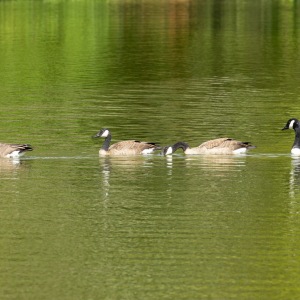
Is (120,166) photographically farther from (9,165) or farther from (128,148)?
(9,165)

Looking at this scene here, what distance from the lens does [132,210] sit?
2284 cm

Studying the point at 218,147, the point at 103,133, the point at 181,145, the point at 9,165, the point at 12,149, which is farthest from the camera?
the point at 103,133

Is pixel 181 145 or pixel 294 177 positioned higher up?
pixel 181 145

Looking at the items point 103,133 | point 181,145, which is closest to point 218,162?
point 181,145

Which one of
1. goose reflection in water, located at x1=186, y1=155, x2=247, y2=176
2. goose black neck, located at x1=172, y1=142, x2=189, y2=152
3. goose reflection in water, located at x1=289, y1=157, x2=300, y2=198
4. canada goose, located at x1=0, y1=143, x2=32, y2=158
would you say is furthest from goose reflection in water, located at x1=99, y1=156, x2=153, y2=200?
goose reflection in water, located at x1=289, y1=157, x2=300, y2=198

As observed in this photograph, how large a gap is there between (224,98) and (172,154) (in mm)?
12474

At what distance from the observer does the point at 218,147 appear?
96.3 ft

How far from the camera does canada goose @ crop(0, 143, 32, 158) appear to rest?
28891 millimetres

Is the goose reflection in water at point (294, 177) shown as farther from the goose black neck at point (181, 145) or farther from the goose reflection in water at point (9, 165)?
Answer: the goose reflection in water at point (9, 165)

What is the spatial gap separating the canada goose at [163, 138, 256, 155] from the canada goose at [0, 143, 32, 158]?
3428 millimetres

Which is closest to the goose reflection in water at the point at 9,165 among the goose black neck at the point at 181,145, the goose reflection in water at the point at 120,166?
the goose reflection in water at the point at 120,166

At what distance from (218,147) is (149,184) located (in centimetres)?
396

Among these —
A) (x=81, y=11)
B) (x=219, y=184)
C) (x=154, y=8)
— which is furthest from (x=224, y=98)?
(x=154, y=8)

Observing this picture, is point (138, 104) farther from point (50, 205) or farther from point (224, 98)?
point (50, 205)
